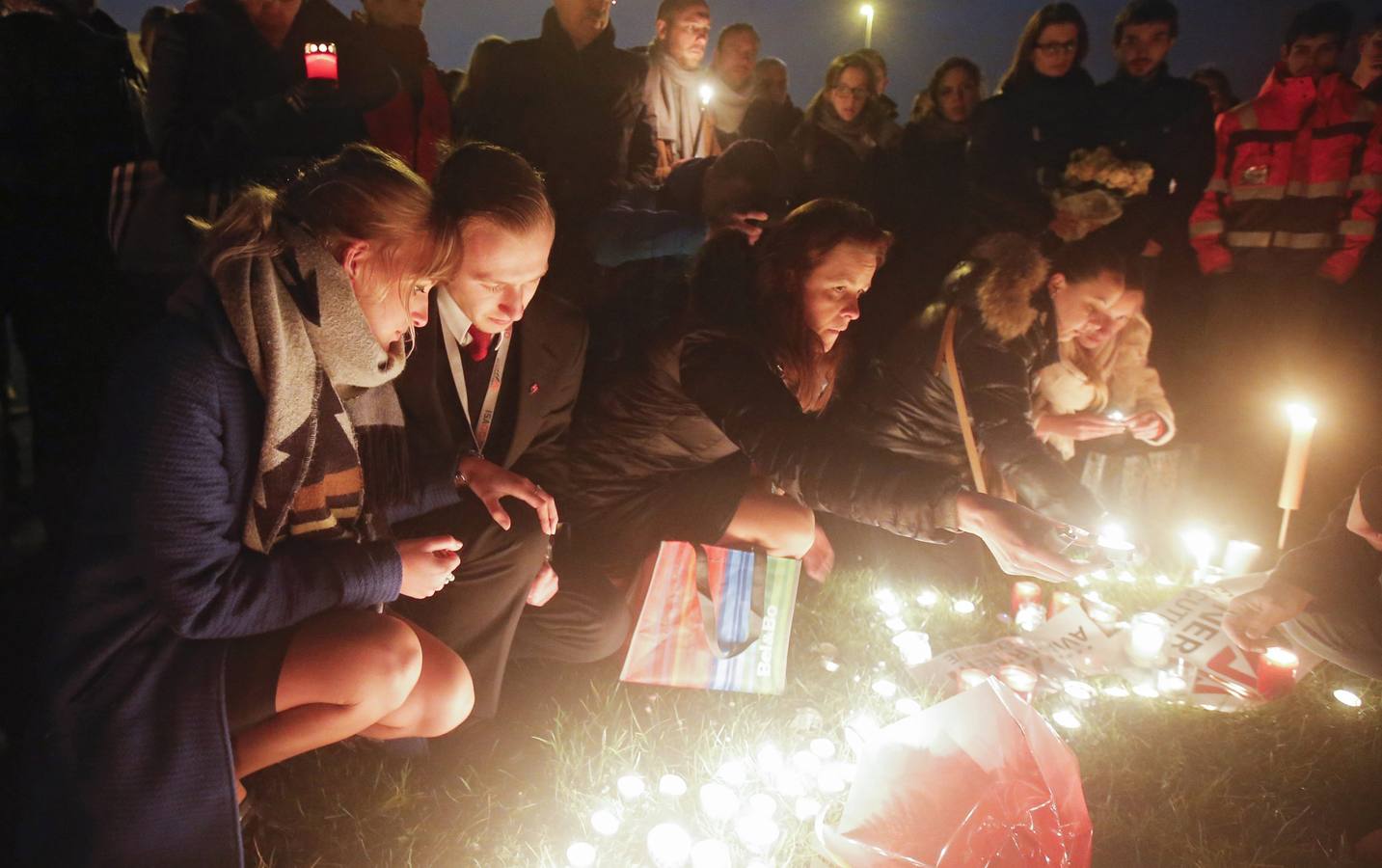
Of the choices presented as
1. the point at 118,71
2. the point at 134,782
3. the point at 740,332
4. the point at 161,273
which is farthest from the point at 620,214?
the point at 134,782

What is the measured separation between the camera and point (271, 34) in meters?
3.03

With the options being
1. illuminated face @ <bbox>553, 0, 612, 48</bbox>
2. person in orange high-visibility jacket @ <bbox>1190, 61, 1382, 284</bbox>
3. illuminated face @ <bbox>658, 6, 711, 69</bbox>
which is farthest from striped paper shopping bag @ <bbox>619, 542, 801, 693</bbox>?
person in orange high-visibility jacket @ <bbox>1190, 61, 1382, 284</bbox>

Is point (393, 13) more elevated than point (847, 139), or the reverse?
point (393, 13)

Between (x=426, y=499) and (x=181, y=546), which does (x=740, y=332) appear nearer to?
(x=426, y=499)

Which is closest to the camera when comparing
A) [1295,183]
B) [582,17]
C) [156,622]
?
[156,622]

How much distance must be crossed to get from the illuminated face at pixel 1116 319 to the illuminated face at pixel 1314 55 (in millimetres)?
1953

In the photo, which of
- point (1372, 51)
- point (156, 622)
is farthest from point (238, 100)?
point (1372, 51)

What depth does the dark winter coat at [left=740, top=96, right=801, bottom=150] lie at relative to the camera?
5008mm

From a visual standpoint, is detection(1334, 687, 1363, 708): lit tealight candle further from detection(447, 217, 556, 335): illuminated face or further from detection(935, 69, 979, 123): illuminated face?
detection(935, 69, 979, 123): illuminated face

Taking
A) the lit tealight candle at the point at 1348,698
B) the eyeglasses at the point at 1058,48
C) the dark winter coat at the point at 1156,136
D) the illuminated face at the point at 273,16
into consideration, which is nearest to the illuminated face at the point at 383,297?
the illuminated face at the point at 273,16

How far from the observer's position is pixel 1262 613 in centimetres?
302

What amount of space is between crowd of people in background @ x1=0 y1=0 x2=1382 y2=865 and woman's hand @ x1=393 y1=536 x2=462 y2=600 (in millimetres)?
14

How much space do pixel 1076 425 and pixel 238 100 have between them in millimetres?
3427

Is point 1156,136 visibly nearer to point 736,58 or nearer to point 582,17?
point 736,58
